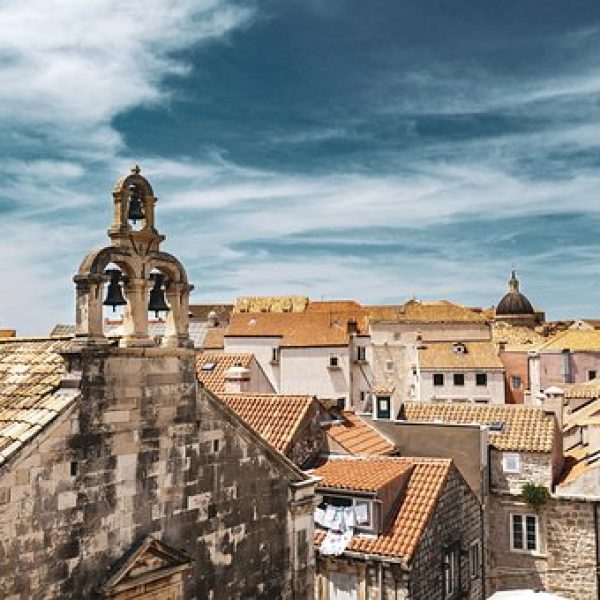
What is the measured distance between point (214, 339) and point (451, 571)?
148 feet

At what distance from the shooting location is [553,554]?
974 inches

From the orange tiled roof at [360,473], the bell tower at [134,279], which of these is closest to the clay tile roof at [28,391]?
the bell tower at [134,279]

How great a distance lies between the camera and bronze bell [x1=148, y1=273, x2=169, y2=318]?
408 inches

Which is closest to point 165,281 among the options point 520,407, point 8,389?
point 8,389

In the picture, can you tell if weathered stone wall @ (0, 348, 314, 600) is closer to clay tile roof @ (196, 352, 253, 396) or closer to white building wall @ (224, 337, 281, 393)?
clay tile roof @ (196, 352, 253, 396)

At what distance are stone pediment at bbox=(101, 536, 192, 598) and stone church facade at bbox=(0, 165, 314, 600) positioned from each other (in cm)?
2

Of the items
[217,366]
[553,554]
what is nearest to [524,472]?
[553,554]

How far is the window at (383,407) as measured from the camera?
27.3 meters

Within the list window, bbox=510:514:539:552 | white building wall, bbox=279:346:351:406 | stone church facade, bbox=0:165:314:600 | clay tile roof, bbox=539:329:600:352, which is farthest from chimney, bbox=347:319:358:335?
stone church facade, bbox=0:165:314:600

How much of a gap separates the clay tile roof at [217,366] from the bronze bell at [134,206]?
58.8 ft

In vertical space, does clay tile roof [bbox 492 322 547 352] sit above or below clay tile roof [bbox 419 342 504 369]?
above

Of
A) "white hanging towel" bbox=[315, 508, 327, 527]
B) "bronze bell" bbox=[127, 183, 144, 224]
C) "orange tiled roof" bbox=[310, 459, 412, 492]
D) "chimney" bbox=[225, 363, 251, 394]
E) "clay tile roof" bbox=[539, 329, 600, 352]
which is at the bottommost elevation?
"white hanging towel" bbox=[315, 508, 327, 527]

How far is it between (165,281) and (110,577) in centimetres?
428

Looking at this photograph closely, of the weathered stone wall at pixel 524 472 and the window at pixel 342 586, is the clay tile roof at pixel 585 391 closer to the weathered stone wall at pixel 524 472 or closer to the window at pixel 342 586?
the weathered stone wall at pixel 524 472
